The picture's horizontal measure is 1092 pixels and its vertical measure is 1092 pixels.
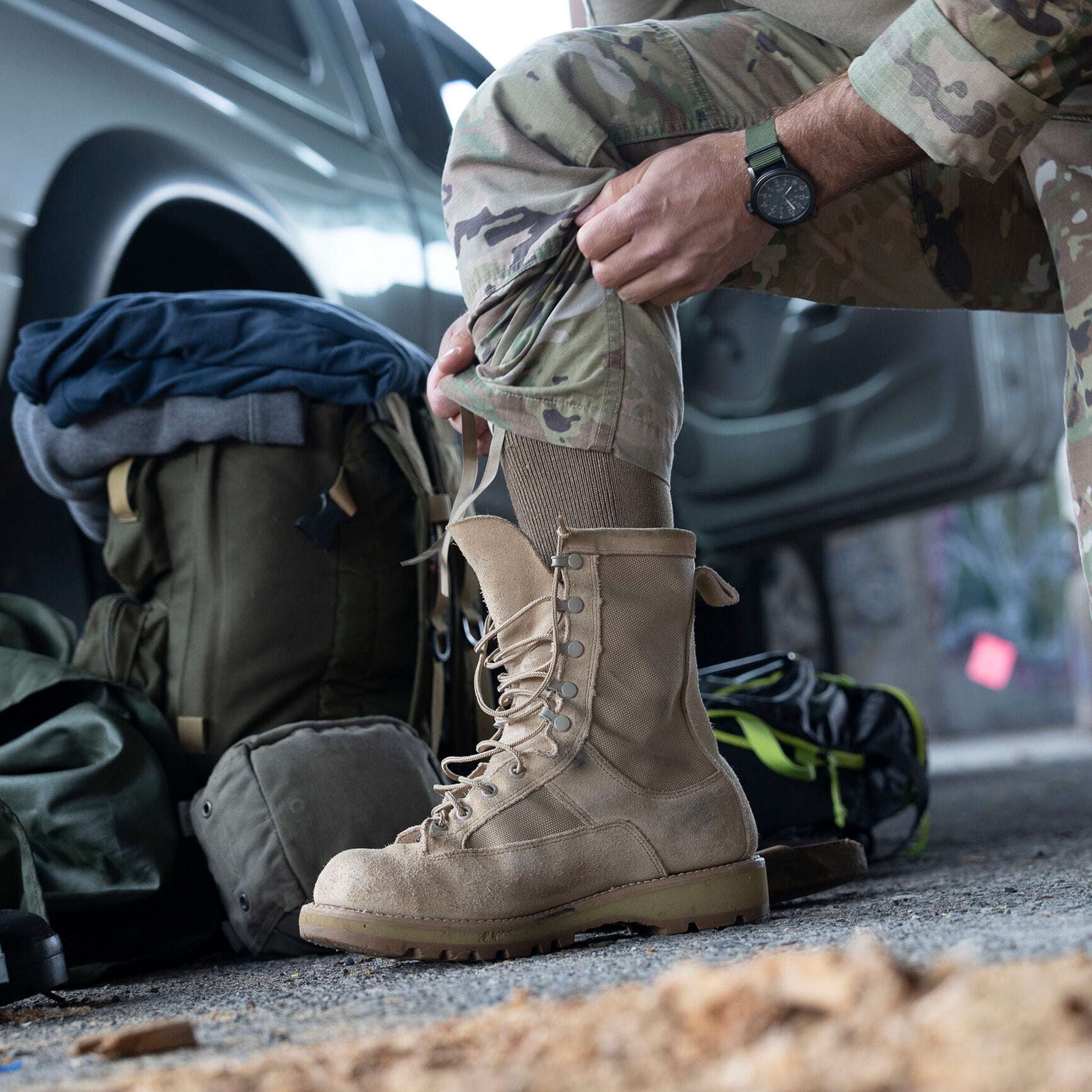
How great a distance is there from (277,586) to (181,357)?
285mm

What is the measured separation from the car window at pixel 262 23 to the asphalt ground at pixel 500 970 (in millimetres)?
1331

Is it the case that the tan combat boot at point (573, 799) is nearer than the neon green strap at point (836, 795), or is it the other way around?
the tan combat boot at point (573, 799)

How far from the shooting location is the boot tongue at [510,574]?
881 mm

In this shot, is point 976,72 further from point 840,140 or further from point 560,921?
point 560,921

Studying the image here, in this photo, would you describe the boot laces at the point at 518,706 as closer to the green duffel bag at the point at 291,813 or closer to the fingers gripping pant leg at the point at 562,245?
the fingers gripping pant leg at the point at 562,245

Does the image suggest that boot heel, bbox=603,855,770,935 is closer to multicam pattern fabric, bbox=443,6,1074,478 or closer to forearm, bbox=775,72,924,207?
multicam pattern fabric, bbox=443,6,1074,478

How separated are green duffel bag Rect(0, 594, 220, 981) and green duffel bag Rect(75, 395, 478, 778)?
90 mm

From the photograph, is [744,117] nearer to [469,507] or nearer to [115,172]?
[469,507]

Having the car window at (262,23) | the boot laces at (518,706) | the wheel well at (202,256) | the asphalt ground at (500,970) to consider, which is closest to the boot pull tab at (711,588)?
the boot laces at (518,706)

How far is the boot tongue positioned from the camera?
2.89 ft

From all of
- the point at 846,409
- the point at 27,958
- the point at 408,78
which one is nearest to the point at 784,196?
the point at 27,958

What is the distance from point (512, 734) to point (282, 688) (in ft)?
1.57

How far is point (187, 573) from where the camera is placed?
4.23 feet

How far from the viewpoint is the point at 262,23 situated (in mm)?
1776
